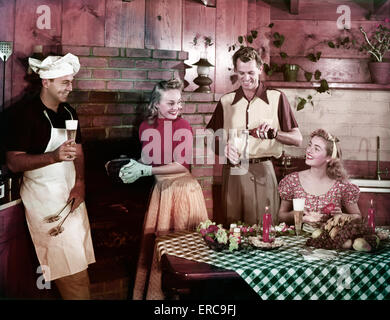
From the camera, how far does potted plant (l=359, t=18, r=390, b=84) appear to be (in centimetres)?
326

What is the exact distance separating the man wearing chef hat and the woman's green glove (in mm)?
341

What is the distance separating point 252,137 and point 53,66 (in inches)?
54.1

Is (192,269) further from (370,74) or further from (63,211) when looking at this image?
(370,74)

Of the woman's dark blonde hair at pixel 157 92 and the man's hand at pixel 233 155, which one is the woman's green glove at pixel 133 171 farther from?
the man's hand at pixel 233 155

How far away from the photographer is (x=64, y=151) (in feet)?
7.88

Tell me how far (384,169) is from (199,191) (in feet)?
5.66

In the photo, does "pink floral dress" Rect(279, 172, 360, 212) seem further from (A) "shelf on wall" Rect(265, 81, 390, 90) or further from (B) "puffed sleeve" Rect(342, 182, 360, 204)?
(A) "shelf on wall" Rect(265, 81, 390, 90)

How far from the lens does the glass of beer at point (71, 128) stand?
230 cm

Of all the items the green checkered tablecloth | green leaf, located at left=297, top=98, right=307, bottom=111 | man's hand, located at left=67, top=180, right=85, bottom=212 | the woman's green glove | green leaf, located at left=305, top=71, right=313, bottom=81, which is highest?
green leaf, located at left=305, top=71, right=313, bottom=81

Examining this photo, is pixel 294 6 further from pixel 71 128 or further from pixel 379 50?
pixel 71 128

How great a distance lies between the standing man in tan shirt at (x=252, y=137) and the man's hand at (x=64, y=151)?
1.03 meters

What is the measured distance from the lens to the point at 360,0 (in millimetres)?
3258

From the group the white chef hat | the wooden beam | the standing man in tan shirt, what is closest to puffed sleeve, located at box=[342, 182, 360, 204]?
the standing man in tan shirt

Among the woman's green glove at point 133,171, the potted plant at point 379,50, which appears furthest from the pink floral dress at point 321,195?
the potted plant at point 379,50
